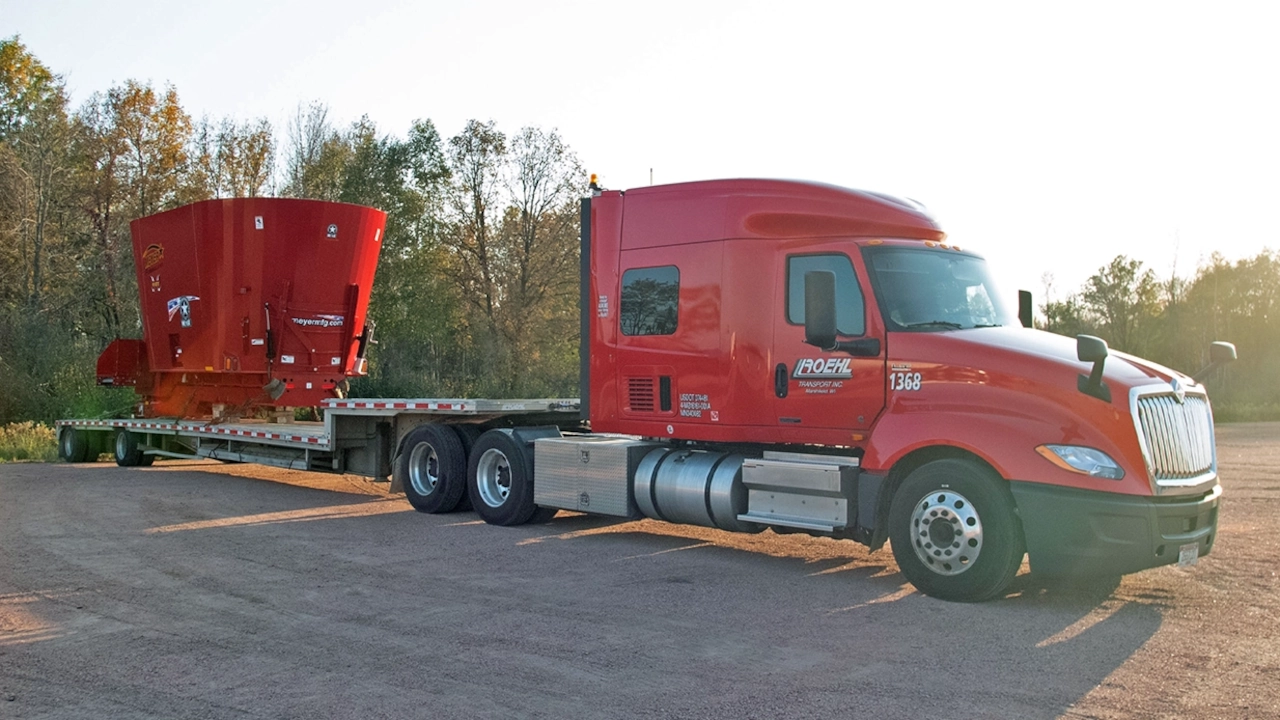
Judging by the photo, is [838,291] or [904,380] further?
[838,291]

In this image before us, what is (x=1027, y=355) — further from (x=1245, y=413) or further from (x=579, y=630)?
(x=1245, y=413)

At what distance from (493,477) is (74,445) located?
39.6ft

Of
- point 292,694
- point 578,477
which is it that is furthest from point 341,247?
point 292,694

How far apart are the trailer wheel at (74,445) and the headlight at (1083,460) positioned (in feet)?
60.6

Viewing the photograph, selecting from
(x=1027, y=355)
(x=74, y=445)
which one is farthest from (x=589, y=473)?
(x=74, y=445)

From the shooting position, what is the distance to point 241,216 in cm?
1612

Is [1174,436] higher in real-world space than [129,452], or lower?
higher

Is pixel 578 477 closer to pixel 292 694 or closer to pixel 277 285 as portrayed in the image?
pixel 292 694

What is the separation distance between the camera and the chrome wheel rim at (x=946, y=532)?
26.1 feet

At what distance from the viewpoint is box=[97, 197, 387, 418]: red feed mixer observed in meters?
16.2

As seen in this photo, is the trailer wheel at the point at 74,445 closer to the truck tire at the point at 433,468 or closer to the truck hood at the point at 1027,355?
the truck tire at the point at 433,468

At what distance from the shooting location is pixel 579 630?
7.10 m

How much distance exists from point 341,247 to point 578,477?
24.2ft

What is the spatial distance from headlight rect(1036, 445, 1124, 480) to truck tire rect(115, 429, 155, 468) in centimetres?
1625
